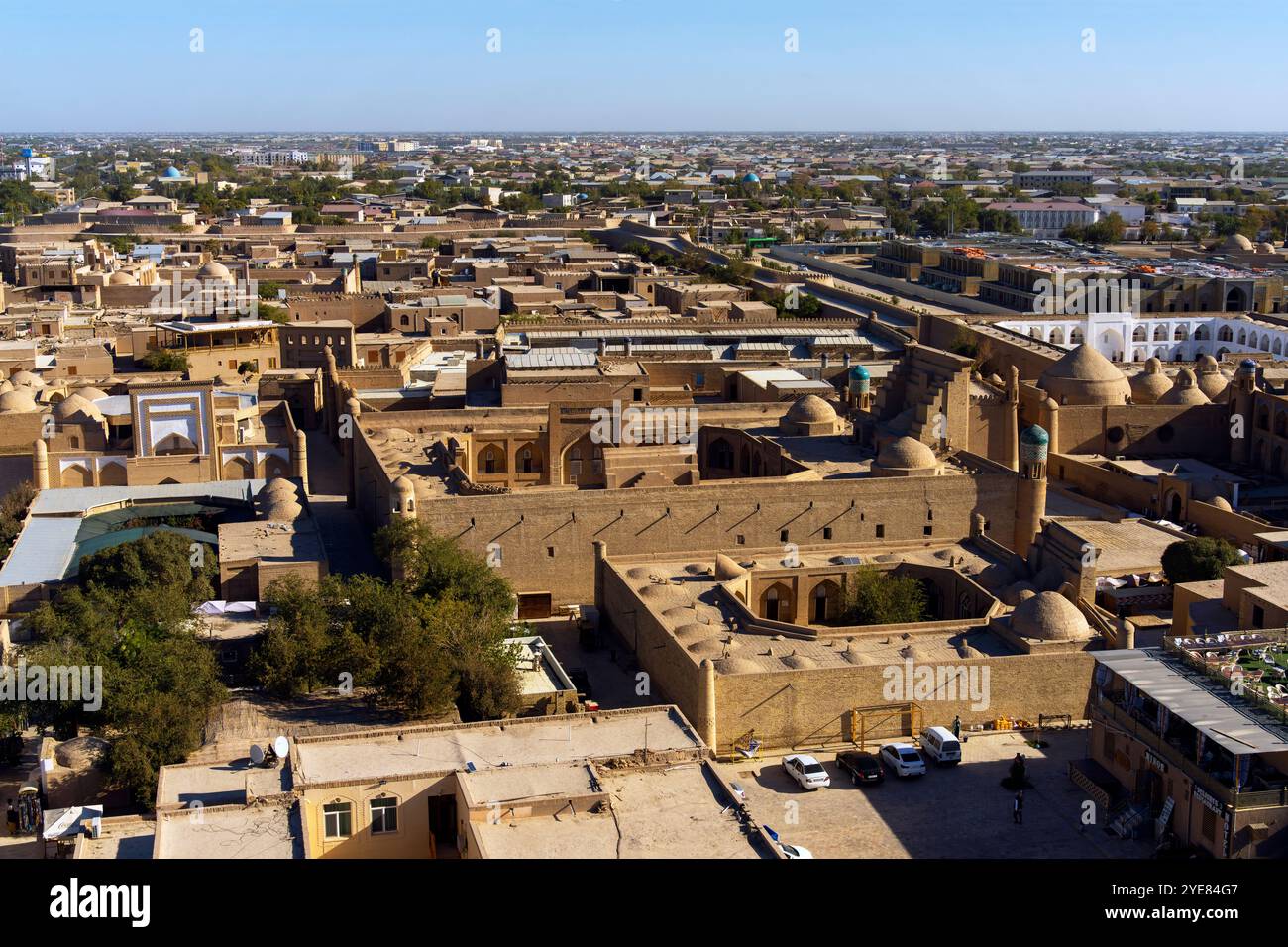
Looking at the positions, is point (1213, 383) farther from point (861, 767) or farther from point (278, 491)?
point (861, 767)

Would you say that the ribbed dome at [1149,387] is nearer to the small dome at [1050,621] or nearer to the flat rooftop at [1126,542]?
the flat rooftop at [1126,542]

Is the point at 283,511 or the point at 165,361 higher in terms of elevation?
the point at 165,361

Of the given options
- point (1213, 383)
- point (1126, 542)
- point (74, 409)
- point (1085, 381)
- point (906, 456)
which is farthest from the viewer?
point (1213, 383)

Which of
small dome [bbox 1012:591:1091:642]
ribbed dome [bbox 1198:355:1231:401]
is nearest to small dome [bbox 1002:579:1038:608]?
small dome [bbox 1012:591:1091:642]

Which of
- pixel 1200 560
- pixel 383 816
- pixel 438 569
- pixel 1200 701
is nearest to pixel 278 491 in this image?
pixel 438 569

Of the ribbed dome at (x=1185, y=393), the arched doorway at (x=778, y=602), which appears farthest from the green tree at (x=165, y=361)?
the ribbed dome at (x=1185, y=393)
